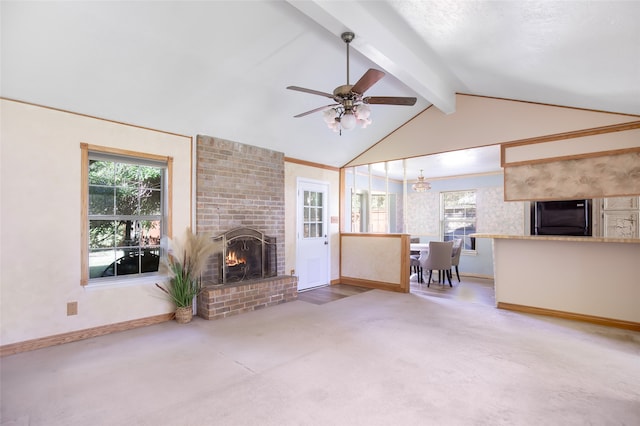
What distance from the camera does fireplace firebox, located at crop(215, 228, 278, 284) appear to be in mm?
4371

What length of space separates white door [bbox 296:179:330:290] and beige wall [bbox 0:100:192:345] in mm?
2851

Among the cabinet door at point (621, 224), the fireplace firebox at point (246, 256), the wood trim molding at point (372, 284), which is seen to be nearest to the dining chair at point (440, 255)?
the wood trim molding at point (372, 284)

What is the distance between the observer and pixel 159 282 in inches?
154

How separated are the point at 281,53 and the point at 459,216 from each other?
643 centimetres

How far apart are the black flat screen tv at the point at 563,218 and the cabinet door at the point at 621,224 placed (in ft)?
2.31

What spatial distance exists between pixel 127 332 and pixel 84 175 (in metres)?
1.77

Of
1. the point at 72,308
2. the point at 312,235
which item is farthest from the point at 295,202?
the point at 72,308

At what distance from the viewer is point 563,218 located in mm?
4961

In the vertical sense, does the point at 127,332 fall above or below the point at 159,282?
below

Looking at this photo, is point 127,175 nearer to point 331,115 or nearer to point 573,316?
point 331,115

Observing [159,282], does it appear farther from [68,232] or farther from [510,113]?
[510,113]

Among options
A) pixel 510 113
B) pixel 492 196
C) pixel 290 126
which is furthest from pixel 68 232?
pixel 492 196

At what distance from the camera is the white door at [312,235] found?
18.7 feet

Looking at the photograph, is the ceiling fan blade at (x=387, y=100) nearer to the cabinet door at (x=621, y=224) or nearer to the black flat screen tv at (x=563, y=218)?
the black flat screen tv at (x=563, y=218)
